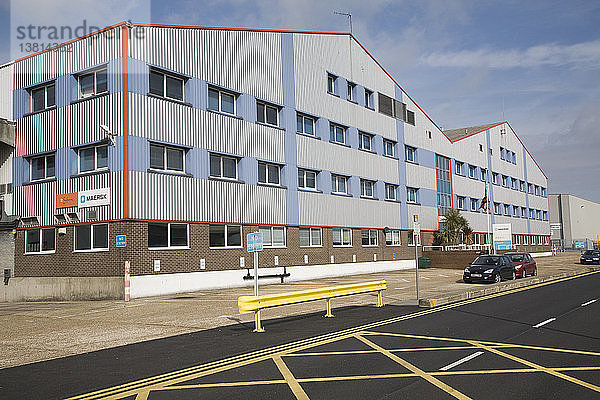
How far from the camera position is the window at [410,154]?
155 ft

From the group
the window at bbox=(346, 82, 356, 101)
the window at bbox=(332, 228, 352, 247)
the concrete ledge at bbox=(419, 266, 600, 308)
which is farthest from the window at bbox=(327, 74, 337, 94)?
the concrete ledge at bbox=(419, 266, 600, 308)

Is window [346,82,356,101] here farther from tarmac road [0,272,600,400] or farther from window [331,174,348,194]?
tarmac road [0,272,600,400]

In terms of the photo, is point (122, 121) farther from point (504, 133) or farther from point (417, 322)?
point (504, 133)

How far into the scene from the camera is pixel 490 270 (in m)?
27.5

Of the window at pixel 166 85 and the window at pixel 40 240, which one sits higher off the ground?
the window at pixel 166 85

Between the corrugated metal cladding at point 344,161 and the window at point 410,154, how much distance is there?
98.3 inches

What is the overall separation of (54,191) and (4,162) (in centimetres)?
471

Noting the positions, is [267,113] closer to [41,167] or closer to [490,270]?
[41,167]

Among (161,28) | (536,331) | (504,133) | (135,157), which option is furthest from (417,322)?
(504,133)

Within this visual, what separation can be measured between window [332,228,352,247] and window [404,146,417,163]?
11.6 metres

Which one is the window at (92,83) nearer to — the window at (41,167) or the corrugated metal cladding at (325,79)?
the window at (41,167)

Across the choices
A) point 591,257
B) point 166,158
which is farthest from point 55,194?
point 591,257

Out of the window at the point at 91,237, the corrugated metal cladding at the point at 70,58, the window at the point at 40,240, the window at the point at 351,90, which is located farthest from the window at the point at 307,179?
the window at the point at 40,240

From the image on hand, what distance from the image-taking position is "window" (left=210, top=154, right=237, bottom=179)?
94.7 feet
